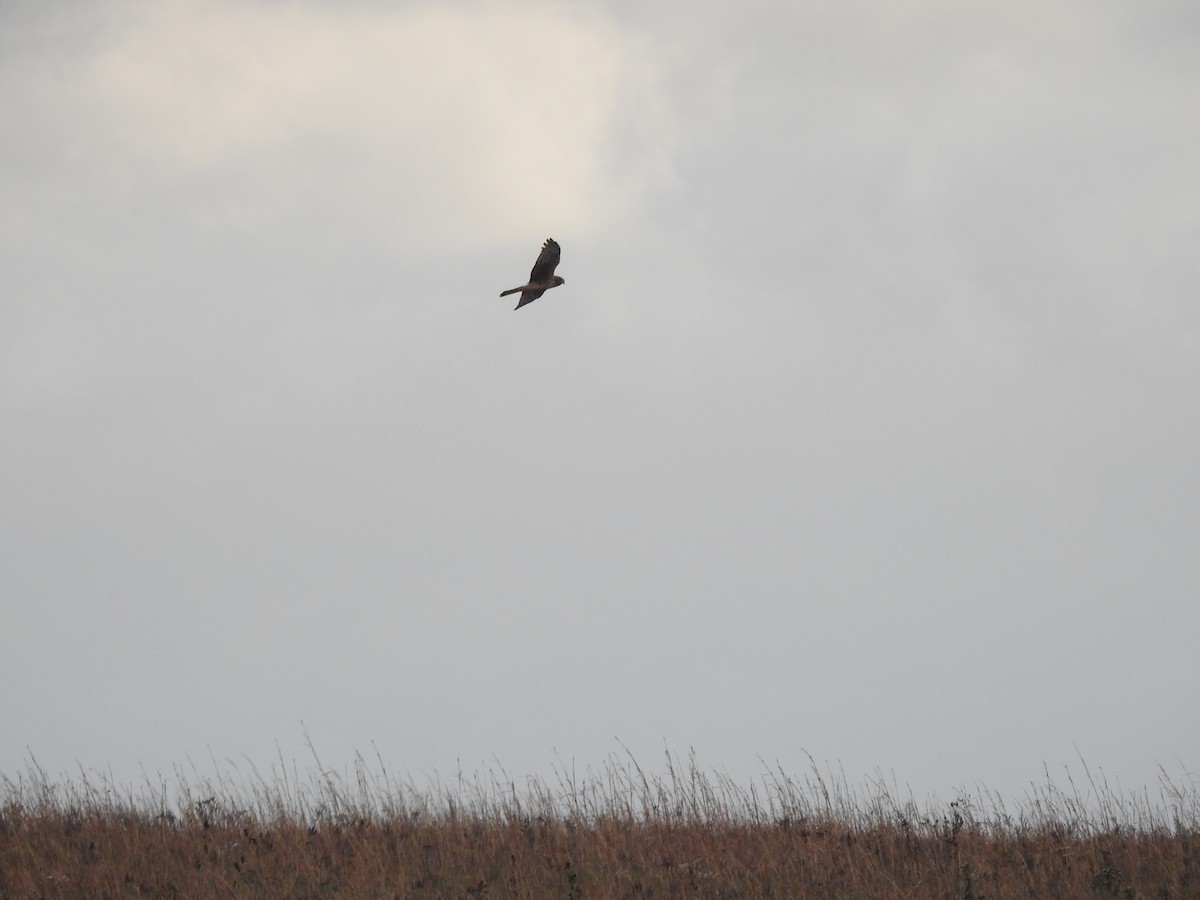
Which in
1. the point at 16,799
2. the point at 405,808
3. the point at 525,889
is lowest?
the point at 525,889

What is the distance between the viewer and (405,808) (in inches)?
401

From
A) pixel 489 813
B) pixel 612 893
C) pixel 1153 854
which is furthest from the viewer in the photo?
pixel 489 813

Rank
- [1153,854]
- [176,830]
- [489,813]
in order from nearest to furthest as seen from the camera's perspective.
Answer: [1153,854], [176,830], [489,813]

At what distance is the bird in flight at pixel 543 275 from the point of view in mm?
10578

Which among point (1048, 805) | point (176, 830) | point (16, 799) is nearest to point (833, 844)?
point (1048, 805)

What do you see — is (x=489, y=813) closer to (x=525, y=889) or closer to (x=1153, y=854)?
(x=525, y=889)

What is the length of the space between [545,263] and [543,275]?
0.12 metres

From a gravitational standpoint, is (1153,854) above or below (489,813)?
below

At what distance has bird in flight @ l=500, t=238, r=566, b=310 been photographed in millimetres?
10578

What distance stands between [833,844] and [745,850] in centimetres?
69

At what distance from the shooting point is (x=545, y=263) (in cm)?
1078

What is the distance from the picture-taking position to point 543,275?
1080 cm

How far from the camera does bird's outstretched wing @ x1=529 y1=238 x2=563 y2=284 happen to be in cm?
1070

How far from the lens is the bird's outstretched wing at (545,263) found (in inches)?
421
